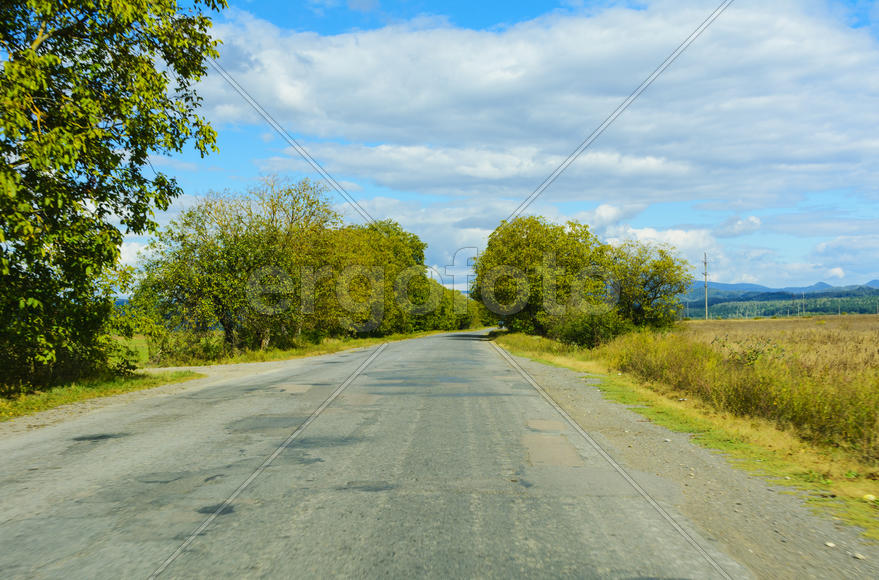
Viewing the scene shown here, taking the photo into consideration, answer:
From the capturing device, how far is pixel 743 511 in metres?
5.39

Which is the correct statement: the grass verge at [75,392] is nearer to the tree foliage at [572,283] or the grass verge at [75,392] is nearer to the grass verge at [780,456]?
the grass verge at [780,456]

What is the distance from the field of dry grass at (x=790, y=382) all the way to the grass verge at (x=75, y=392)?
42.4ft

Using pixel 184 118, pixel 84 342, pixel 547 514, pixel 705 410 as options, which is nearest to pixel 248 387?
pixel 84 342

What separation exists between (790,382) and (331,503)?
834 centimetres

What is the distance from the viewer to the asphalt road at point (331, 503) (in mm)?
4086

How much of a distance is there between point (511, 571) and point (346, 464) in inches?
125

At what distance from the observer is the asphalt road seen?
4.09 m

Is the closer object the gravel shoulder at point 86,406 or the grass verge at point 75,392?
the gravel shoulder at point 86,406

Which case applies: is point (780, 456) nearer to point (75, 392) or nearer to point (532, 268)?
point (75, 392)

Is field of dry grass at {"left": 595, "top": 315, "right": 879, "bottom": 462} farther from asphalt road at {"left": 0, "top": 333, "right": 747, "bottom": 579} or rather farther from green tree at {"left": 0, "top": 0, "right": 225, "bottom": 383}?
green tree at {"left": 0, "top": 0, "right": 225, "bottom": 383}
